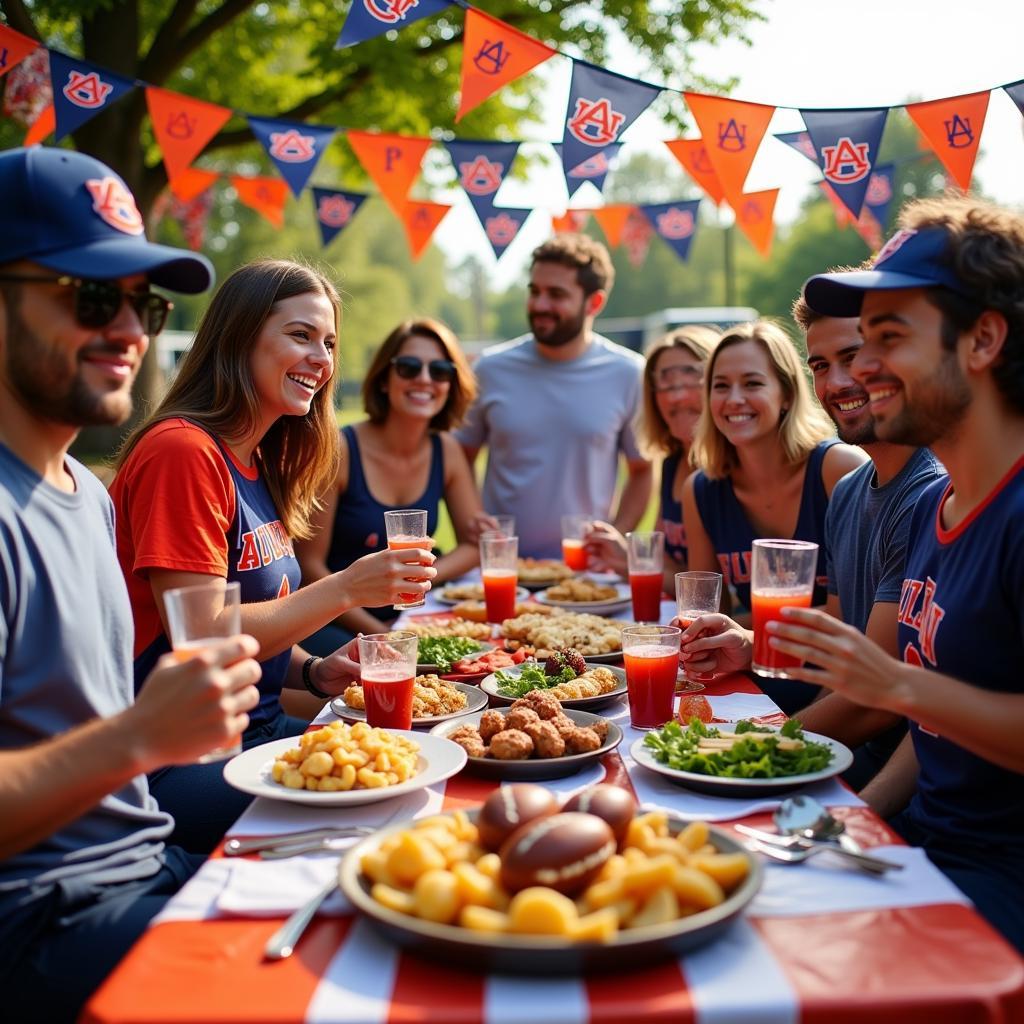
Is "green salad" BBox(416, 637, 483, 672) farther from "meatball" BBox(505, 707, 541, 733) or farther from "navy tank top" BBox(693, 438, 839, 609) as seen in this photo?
"navy tank top" BBox(693, 438, 839, 609)

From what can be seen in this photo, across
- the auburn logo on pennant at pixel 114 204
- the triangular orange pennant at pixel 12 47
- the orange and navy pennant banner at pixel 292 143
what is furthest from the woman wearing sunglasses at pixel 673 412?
the triangular orange pennant at pixel 12 47

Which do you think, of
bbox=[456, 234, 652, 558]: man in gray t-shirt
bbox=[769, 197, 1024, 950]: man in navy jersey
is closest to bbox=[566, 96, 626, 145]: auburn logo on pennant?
bbox=[456, 234, 652, 558]: man in gray t-shirt

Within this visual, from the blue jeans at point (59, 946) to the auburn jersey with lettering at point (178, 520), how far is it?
3.60 ft

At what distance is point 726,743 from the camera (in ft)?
7.73

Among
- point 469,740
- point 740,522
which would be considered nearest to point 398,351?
point 740,522

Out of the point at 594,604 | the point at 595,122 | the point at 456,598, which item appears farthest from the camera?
the point at 595,122

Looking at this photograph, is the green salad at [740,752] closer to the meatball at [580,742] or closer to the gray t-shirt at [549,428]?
the meatball at [580,742]

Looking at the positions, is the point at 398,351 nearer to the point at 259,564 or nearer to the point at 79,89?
the point at 259,564

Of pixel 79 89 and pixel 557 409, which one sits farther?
pixel 557 409

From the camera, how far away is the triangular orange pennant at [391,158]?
6.99 meters

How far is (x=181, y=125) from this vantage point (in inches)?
273

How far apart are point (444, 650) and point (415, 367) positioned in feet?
7.68

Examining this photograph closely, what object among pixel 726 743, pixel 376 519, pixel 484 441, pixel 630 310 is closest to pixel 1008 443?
pixel 726 743

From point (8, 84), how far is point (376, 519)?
18.2 ft
